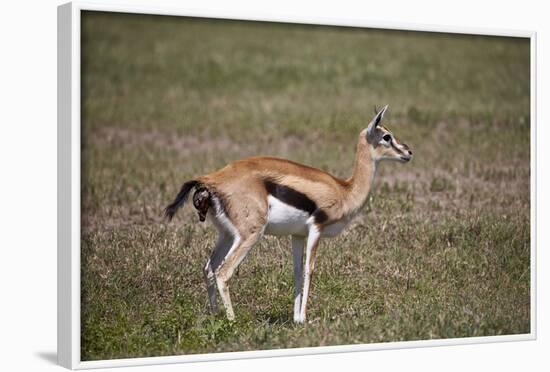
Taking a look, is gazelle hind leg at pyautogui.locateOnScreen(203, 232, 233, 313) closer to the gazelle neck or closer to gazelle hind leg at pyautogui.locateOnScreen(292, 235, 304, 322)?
gazelle hind leg at pyautogui.locateOnScreen(292, 235, 304, 322)

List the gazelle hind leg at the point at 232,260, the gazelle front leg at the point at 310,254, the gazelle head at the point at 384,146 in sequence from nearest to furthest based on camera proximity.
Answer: the gazelle hind leg at the point at 232,260, the gazelle front leg at the point at 310,254, the gazelle head at the point at 384,146

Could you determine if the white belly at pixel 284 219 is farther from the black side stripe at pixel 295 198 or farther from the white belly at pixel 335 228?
the white belly at pixel 335 228

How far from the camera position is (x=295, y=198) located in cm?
825

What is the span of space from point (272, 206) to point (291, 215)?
17 centimetres

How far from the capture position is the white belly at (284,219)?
817 centimetres

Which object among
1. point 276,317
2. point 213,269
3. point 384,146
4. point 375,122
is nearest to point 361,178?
point 384,146

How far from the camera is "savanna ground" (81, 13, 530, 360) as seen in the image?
333 inches

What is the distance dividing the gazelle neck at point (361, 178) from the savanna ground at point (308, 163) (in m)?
0.79

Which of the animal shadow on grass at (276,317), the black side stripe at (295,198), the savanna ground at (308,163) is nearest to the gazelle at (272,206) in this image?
the black side stripe at (295,198)

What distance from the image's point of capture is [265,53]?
16828 mm

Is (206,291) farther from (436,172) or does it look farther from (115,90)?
(115,90)

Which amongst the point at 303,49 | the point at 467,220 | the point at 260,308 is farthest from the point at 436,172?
the point at 303,49

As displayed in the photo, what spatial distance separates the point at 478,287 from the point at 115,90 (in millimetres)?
7118

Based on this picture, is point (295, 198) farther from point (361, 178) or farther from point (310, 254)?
point (361, 178)
